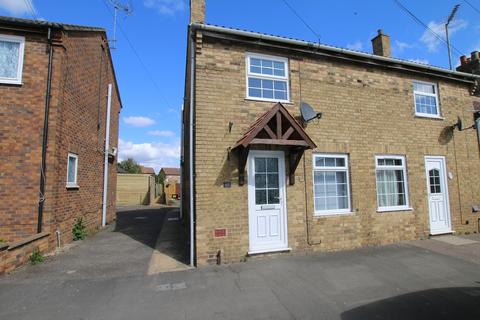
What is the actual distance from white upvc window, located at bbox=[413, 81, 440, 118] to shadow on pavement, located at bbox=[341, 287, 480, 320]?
6.36 m

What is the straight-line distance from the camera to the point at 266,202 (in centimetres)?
716

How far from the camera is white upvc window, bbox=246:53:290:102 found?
7504 millimetres

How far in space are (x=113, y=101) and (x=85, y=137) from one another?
4.91 metres

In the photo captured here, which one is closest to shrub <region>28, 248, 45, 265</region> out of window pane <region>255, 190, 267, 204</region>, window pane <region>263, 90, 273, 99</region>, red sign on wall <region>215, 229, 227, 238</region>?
red sign on wall <region>215, 229, 227, 238</region>

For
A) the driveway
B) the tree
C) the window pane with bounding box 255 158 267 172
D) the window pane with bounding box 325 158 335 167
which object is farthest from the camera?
the tree

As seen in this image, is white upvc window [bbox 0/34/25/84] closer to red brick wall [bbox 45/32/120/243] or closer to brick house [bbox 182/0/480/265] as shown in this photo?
red brick wall [bbox 45/32/120/243]

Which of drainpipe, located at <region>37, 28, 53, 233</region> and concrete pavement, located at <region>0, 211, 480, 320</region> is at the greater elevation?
drainpipe, located at <region>37, 28, 53, 233</region>

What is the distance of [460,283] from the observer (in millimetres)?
5312

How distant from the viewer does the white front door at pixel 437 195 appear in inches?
363

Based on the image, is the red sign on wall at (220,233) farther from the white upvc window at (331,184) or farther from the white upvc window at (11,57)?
the white upvc window at (11,57)

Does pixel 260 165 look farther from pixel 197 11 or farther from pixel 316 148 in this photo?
pixel 197 11

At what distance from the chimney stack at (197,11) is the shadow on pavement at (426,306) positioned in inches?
275

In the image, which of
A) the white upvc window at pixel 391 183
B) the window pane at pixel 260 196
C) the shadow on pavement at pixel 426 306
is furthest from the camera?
the white upvc window at pixel 391 183

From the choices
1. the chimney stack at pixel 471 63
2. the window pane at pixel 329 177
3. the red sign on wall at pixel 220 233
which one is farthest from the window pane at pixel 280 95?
the chimney stack at pixel 471 63
